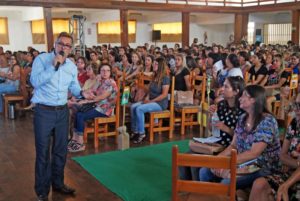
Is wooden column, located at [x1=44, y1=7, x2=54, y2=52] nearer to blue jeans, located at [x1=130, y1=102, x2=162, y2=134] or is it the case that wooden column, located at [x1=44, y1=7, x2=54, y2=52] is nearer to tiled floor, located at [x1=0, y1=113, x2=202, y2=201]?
tiled floor, located at [x1=0, y1=113, x2=202, y2=201]

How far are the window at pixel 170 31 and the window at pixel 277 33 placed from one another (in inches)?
173

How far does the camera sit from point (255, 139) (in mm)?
2906

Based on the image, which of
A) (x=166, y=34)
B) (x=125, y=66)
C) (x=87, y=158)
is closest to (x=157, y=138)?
(x=87, y=158)

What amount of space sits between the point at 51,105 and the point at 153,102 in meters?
2.49

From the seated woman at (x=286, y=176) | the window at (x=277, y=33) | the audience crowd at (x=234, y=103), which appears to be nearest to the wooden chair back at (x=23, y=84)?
the audience crowd at (x=234, y=103)

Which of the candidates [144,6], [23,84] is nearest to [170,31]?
[144,6]

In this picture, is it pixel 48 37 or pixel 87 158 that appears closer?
pixel 87 158

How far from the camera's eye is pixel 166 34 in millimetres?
19312

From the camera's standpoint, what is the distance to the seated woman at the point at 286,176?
252 centimetres

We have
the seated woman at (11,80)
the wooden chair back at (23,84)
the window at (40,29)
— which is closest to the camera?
the wooden chair back at (23,84)

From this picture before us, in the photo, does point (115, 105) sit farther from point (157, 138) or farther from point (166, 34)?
point (166, 34)

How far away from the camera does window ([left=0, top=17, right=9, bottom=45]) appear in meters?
16.3

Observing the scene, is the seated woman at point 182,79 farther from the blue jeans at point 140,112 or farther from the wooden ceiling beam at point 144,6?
the wooden ceiling beam at point 144,6

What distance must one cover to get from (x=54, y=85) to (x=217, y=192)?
1795mm
